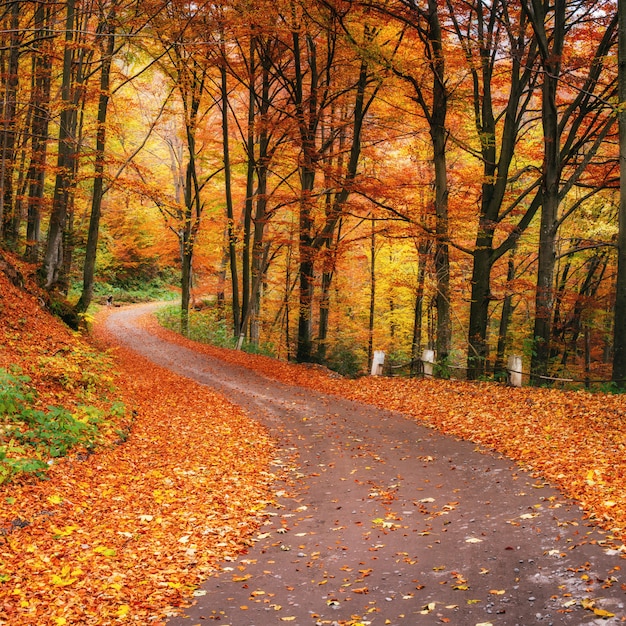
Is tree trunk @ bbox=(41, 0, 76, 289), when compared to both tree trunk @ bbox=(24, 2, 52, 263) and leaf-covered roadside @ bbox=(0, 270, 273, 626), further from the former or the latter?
leaf-covered roadside @ bbox=(0, 270, 273, 626)

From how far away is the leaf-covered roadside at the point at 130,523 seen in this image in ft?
15.5

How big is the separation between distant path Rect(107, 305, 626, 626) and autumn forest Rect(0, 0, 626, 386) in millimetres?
6295

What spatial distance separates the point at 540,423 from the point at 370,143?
13912 millimetres

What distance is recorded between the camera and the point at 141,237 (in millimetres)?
39188

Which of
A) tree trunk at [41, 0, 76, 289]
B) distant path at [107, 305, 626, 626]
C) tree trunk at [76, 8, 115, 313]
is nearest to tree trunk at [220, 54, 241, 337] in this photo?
tree trunk at [76, 8, 115, 313]

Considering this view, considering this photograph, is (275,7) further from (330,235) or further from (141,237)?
(141,237)

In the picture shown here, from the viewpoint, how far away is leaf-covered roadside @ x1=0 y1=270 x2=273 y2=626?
472 cm

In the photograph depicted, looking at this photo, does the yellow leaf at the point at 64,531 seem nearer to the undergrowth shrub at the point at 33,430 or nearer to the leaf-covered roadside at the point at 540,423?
the undergrowth shrub at the point at 33,430

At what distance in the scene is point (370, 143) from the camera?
2089 cm

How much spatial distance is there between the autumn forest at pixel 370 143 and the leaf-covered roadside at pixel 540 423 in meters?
1.73

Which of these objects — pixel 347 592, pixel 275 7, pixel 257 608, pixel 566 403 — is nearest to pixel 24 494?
pixel 257 608

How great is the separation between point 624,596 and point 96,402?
830 cm

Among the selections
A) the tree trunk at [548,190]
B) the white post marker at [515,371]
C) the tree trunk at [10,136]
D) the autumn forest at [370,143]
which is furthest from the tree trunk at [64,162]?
the white post marker at [515,371]

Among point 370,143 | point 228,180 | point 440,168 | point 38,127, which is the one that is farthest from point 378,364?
point 38,127
